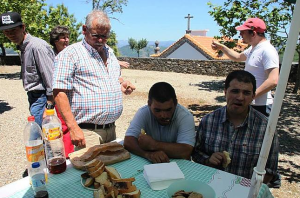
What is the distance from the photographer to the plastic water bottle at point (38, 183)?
142 cm

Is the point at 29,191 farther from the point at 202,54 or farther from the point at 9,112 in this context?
the point at 202,54

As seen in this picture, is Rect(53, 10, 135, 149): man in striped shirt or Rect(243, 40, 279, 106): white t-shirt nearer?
Rect(53, 10, 135, 149): man in striped shirt

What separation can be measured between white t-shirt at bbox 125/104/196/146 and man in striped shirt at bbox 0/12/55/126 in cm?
142

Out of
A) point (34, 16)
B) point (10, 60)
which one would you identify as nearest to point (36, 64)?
point (34, 16)

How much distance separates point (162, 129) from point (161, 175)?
686 millimetres

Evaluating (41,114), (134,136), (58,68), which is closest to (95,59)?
(58,68)

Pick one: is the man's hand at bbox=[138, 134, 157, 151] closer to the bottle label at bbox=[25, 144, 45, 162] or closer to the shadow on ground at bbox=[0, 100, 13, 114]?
the bottle label at bbox=[25, 144, 45, 162]

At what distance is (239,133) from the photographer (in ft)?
6.77

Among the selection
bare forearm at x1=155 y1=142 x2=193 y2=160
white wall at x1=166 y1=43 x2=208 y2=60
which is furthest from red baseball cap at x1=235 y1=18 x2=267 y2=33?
white wall at x1=166 y1=43 x2=208 y2=60

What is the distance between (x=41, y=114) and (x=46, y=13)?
36.6 ft

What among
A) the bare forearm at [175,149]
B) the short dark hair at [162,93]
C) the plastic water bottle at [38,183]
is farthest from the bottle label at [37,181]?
the short dark hair at [162,93]

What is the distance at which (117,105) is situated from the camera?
98.3 inches

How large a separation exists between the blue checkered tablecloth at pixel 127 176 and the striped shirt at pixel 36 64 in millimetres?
1562

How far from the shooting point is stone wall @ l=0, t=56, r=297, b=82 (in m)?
14.8
